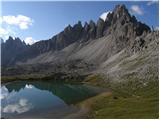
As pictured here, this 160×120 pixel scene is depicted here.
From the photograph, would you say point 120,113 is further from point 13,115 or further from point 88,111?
point 13,115

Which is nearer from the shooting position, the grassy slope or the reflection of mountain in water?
the grassy slope

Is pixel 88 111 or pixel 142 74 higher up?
pixel 142 74

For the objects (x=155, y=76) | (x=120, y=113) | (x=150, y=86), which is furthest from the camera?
(x=155, y=76)

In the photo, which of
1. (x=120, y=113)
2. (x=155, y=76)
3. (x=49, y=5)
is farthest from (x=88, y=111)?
(x=155, y=76)

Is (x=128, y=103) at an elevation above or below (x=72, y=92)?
below

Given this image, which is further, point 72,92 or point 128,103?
point 72,92

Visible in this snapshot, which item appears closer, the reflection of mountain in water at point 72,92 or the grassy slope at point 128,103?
the grassy slope at point 128,103

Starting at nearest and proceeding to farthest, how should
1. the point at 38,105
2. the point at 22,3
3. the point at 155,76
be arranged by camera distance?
the point at 22,3 < the point at 38,105 < the point at 155,76

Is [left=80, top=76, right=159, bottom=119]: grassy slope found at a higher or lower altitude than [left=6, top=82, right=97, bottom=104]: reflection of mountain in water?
lower

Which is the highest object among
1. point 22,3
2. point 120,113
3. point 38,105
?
point 22,3

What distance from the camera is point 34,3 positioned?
45.8 meters

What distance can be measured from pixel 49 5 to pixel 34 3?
101 inches

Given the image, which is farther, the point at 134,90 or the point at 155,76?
the point at 155,76

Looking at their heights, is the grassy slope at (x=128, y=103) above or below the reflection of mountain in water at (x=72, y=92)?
below
